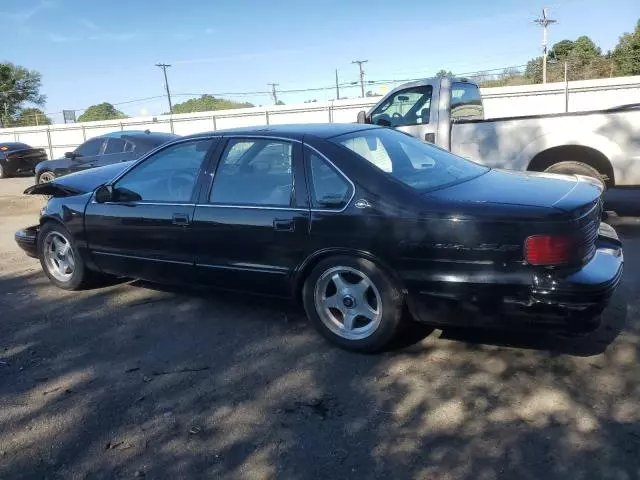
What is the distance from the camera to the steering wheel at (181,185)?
454cm

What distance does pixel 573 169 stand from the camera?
7078mm

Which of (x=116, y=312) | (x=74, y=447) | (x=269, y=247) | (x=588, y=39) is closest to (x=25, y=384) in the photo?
(x=74, y=447)

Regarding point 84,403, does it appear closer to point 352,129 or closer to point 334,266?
point 334,266

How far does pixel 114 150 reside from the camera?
11.9 m

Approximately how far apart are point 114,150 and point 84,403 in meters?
9.33

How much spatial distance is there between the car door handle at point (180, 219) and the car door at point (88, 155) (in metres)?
8.32

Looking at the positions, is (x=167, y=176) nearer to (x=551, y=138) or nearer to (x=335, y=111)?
(x=551, y=138)

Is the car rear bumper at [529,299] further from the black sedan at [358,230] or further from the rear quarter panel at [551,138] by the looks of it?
the rear quarter panel at [551,138]

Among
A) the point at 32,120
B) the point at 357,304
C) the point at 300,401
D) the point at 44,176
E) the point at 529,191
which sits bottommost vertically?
the point at 300,401

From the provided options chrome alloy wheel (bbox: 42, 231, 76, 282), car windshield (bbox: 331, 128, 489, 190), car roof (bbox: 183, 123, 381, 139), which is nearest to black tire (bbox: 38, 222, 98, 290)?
chrome alloy wheel (bbox: 42, 231, 76, 282)

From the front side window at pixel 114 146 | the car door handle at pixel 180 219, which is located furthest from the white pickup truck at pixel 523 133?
the front side window at pixel 114 146

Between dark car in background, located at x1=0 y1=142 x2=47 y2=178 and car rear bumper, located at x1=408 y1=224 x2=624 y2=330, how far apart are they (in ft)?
64.5

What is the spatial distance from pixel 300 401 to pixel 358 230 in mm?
1088

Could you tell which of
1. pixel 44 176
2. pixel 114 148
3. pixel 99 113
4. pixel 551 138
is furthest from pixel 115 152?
pixel 99 113
